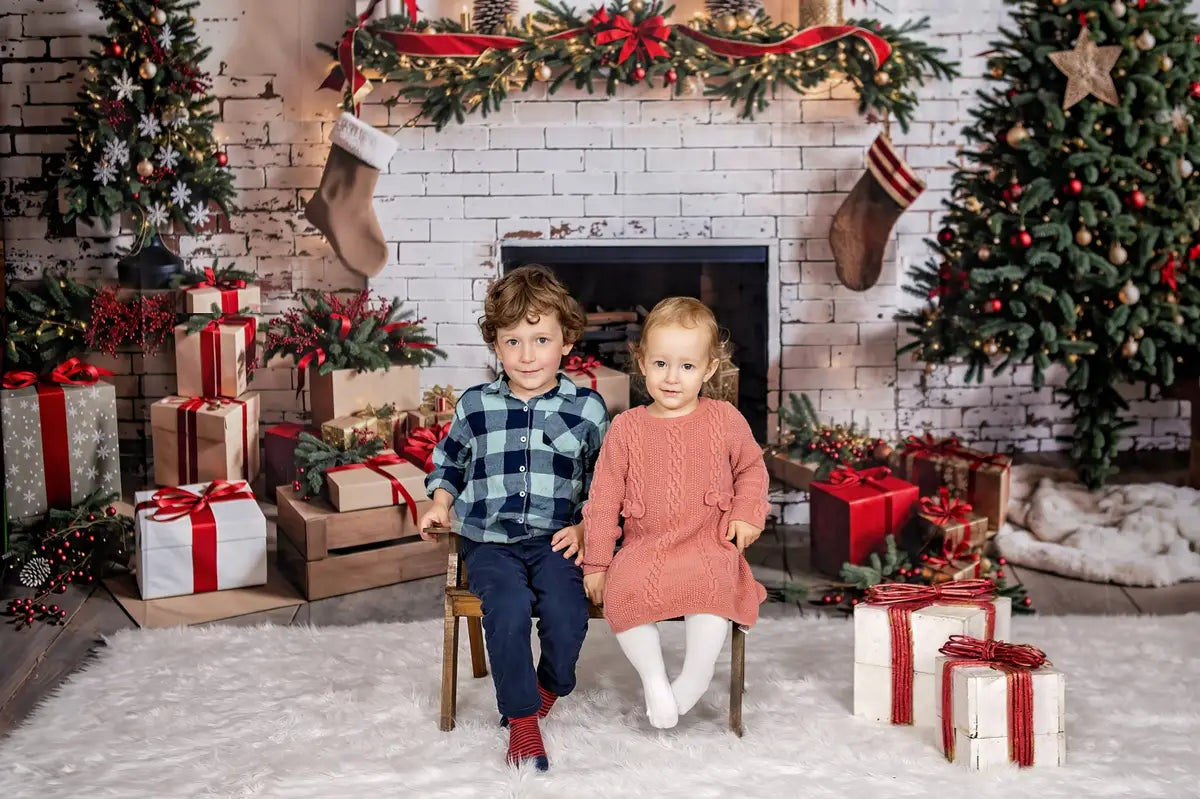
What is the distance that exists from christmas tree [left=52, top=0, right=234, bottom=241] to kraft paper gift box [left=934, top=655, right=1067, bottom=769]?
331cm

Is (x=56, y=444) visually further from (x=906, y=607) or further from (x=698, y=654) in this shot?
(x=906, y=607)

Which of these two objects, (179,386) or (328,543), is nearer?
(328,543)

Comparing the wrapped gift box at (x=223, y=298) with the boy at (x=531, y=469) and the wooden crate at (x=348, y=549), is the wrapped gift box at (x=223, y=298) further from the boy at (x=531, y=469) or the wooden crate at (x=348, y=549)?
the boy at (x=531, y=469)

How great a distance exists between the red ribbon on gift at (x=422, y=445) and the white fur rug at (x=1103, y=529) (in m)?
1.94

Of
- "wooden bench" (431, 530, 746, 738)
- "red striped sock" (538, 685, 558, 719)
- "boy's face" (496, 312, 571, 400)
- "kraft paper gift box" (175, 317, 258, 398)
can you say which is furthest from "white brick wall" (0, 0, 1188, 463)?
"red striped sock" (538, 685, 558, 719)

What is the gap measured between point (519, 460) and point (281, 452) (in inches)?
73.3

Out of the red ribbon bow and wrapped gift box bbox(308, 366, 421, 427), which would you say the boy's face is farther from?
the red ribbon bow

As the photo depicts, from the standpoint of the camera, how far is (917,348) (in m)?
4.71

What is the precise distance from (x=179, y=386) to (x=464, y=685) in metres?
1.97

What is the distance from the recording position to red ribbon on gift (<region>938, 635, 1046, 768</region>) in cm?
246

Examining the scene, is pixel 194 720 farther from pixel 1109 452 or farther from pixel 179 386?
pixel 1109 452

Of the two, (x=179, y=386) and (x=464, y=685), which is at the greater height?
(x=179, y=386)

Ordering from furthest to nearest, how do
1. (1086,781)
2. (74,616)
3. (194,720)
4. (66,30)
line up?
(66,30) → (74,616) → (194,720) → (1086,781)

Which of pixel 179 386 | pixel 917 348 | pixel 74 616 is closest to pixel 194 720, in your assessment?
pixel 74 616
